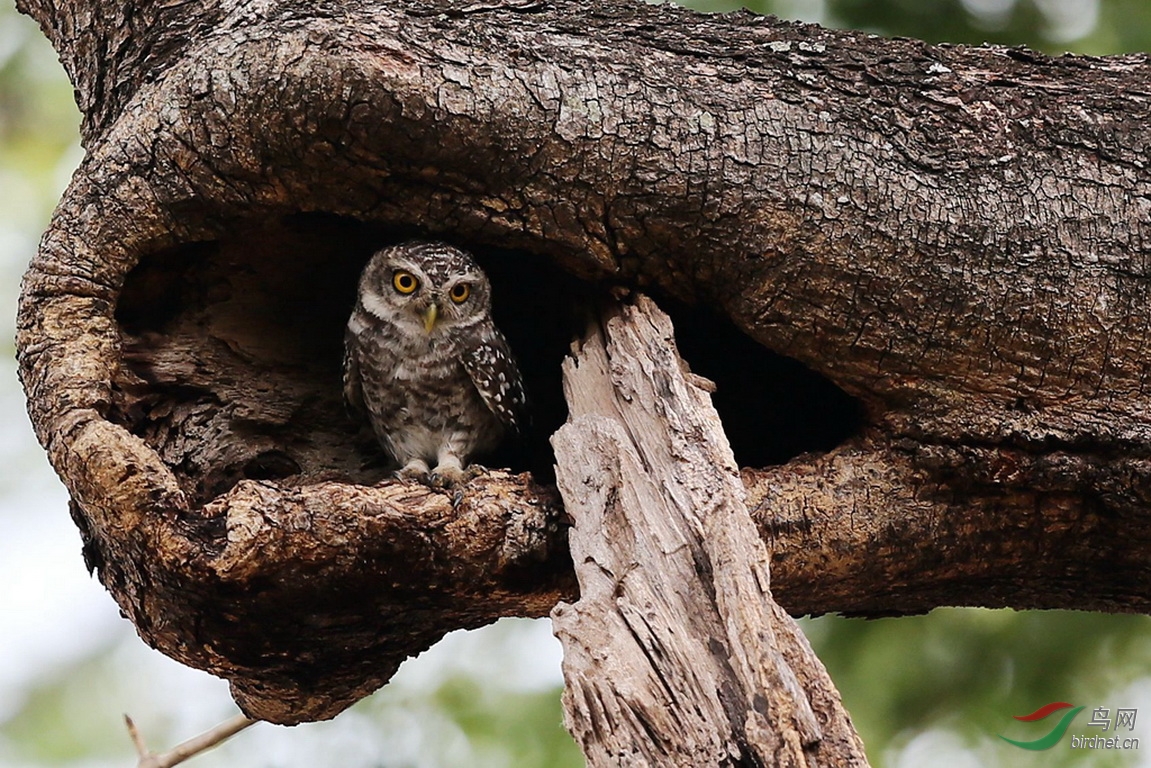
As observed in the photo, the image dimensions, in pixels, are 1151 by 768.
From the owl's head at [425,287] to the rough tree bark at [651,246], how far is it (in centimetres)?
39

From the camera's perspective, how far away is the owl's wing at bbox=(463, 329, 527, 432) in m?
3.83

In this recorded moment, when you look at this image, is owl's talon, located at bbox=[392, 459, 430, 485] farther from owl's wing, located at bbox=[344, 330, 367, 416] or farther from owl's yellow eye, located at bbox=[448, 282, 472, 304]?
owl's yellow eye, located at bbox=[448, 282, 472, 304]

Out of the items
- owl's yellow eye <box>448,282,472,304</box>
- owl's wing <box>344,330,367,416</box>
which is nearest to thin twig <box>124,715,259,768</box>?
owl's wing <box>344,330,367,416</box>

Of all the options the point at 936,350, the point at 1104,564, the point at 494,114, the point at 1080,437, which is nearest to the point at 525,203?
the point at 494,114

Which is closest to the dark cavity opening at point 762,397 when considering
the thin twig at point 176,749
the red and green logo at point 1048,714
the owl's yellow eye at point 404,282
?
the owl's yellow eye at point 404,282

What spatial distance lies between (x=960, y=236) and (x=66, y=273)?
2213mm

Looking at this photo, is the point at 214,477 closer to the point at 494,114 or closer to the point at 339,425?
the point at 339,425

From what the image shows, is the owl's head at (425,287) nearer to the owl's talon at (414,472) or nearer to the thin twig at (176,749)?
the owl's talon at (414,472)

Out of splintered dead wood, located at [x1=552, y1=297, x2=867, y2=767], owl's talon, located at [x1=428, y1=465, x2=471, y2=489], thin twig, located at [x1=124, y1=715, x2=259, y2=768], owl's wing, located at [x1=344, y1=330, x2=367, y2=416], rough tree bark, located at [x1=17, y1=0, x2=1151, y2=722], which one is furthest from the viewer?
owl's wing, located at [x1=344, y1=330, x2=367, y2=416]

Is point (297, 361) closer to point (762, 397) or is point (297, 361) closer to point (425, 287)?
point (425, 287)

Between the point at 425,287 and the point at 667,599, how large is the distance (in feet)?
4.97

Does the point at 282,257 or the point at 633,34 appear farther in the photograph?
the point at 282,257

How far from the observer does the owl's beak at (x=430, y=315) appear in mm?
3745

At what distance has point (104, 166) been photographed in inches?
121
